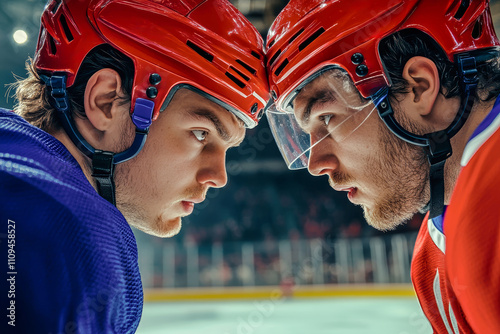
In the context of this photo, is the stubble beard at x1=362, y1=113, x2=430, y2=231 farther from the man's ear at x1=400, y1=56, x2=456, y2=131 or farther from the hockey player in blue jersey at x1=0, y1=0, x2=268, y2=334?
the hockey player in blue jersey at x1=0, y1=0, x2=268, y2=334

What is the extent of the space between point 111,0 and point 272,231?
11.4 m

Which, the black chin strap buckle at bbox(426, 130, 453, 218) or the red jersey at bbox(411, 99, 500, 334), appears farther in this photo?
the black chin strap buckle at bbox(426, 130, 453, 218)

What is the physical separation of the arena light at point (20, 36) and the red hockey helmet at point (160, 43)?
242 cm

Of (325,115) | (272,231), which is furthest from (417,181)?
(272,231)

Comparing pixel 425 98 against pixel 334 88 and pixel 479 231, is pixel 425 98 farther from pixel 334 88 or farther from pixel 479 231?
pixel 479 231

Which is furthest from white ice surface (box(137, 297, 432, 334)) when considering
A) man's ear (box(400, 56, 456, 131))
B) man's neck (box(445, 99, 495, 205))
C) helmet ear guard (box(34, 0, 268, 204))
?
helmet ear guard (box(34, 0, 268, 204))

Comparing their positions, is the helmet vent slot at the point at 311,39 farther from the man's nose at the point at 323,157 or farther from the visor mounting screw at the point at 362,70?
the man's nose at the point at 323,157

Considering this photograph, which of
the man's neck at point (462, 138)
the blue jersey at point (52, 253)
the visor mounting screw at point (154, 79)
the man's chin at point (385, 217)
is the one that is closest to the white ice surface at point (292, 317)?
the man's chin at point (385, 217)

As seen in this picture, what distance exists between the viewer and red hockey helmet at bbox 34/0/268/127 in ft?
4.60

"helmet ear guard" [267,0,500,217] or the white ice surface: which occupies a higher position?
"helmet ear guard" [267,0,500,217]

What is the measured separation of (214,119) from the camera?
1548 millimetres

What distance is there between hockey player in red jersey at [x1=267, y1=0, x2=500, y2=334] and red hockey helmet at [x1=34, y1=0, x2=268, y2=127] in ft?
0.69

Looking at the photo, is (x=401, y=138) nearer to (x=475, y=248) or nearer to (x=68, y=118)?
(x=475, y=248)

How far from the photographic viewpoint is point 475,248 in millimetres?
937
